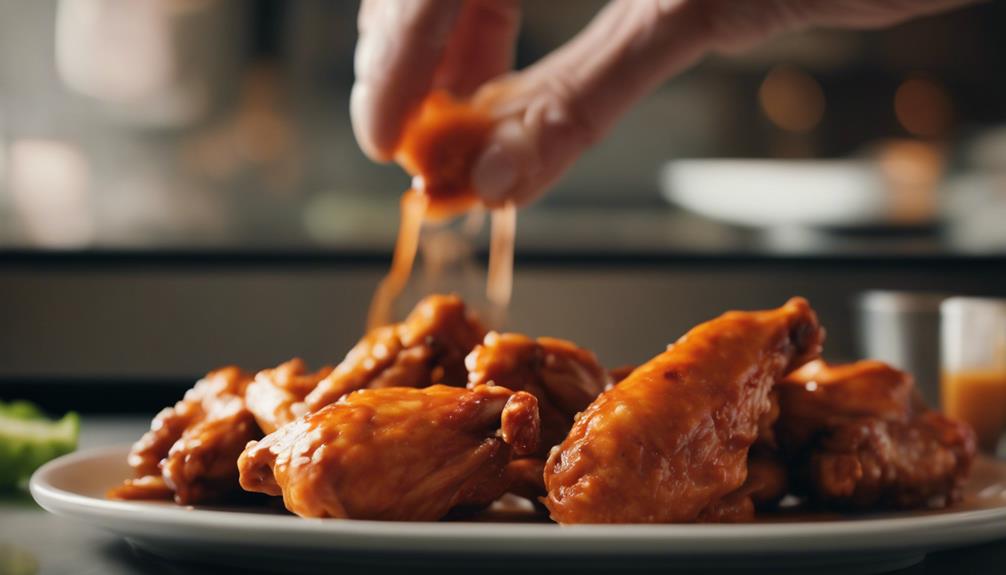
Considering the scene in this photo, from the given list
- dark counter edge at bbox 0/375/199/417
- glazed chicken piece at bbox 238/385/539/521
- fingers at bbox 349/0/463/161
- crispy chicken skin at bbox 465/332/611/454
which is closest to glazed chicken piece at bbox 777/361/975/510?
crispy chicken skin at bbox 465/332/611/454

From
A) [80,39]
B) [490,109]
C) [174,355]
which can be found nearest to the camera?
[490,109]

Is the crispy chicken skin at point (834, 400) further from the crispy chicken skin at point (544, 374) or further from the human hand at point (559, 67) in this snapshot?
the human hand at point (559, 67)

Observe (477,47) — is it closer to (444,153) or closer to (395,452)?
(444,153)

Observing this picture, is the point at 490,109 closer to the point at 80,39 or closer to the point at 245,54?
the point at 245,54

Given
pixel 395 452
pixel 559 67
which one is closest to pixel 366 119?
pixel 559 67

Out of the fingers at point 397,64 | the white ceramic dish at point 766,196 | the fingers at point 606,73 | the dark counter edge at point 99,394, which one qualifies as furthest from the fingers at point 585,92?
the white ceramic dish at point 766,196

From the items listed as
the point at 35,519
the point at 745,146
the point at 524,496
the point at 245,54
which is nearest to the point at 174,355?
the point at 245,54
